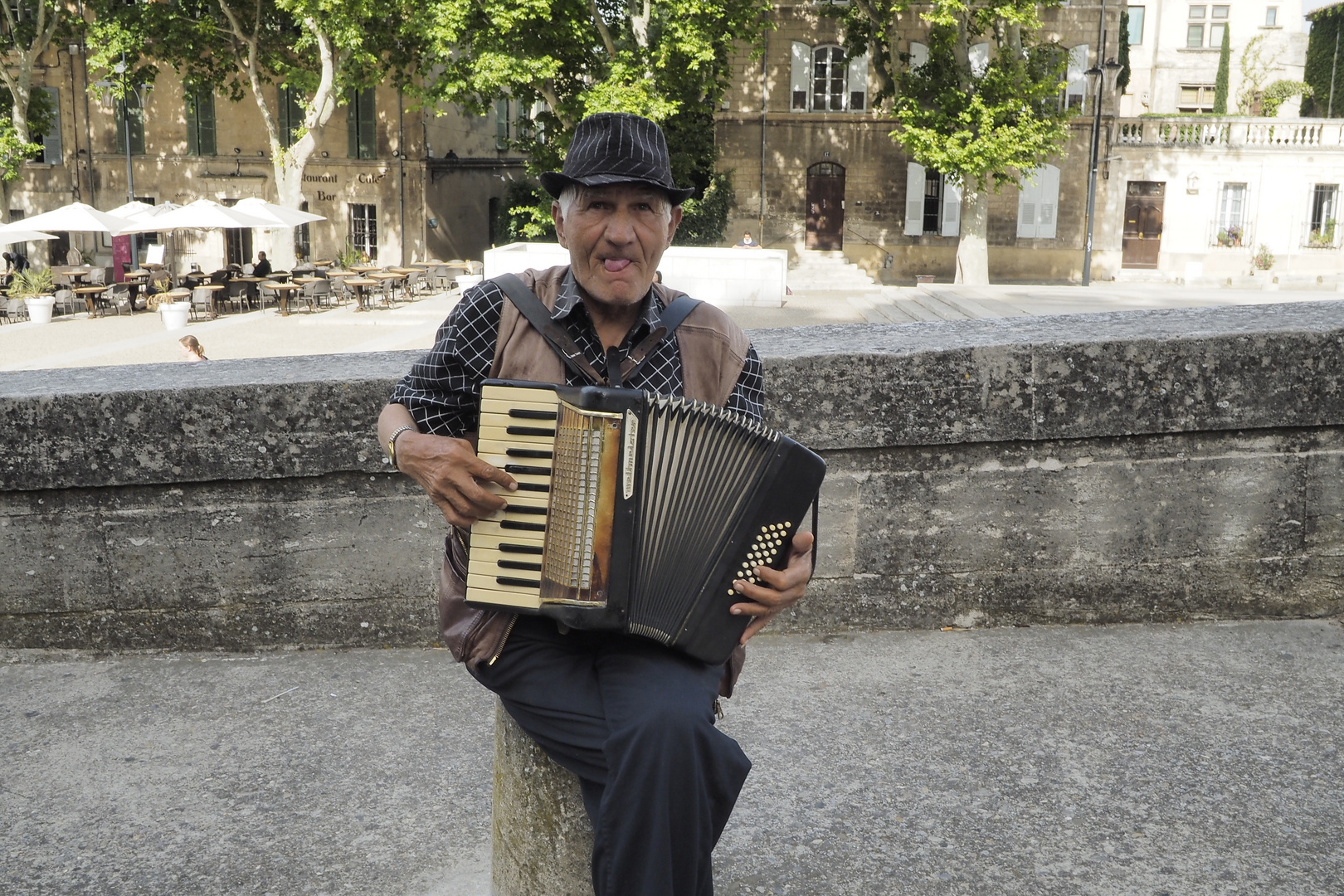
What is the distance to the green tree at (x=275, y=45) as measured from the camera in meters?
29.1

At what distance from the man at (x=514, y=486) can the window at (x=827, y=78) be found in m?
36.4

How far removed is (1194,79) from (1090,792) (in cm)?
5445

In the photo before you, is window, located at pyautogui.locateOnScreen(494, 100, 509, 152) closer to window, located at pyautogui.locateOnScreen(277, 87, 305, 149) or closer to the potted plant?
window, located at pyautogui.locateOnScreen(277, 87, 305, 149)

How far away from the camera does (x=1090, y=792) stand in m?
3.12

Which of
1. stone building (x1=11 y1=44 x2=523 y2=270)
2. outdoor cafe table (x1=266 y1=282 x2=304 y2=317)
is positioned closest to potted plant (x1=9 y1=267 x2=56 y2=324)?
outdoor cafe table (x1=266 y1=282 x2=304 y2=317)

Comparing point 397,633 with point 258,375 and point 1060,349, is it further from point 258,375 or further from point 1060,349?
point 1060,349

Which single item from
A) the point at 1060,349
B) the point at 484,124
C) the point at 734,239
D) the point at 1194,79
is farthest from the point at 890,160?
the point at 1060,349

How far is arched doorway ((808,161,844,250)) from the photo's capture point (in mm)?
37844

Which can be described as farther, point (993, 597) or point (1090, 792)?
point (993, 597)

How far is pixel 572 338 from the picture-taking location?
250 cm

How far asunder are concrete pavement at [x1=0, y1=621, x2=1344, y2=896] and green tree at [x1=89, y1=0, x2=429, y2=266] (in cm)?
2708

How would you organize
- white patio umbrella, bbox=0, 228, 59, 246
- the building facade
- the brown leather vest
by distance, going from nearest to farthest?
the brown leather vest → white patio umbrella, bbox=0, 228, 59, 246 → the building facade

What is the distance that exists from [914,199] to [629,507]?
121 feet

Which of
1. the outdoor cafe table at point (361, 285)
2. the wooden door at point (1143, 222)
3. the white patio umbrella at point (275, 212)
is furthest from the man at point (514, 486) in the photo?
the wooden door at point (1143, 222)
